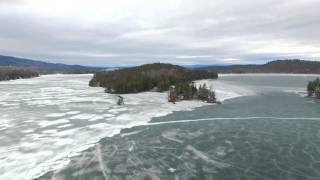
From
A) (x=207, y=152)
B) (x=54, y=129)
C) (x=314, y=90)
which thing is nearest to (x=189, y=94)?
(x=314, y=90)

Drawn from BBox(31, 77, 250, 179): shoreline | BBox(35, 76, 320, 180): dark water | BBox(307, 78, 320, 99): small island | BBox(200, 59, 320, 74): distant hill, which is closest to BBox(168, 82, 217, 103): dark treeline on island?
BBox(31, 77, 250, 179): shoreline

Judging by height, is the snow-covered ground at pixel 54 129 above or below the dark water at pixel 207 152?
above

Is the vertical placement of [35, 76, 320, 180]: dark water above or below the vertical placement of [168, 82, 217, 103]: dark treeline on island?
below

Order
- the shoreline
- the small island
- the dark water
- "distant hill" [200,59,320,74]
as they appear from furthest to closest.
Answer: "distant hill" [200,59,320,74] → the small island → the shoreline → the dark water

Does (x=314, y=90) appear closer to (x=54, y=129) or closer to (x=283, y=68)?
(x=54, y=129)

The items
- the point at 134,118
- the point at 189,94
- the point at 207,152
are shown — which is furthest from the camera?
the point at 189,94

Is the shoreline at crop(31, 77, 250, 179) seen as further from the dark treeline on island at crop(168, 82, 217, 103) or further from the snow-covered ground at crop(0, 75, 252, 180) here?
the dark treeline on island at crop(168, 82, 217, 103)

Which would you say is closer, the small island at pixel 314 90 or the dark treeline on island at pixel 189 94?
the dark treeline on island at pixel 189 94

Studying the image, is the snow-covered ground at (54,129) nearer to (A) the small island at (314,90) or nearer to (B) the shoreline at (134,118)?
(B) the shoreline at (134,118)

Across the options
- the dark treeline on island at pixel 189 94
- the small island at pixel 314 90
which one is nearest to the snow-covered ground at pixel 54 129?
the dark treeline on island at pixel 189 94
